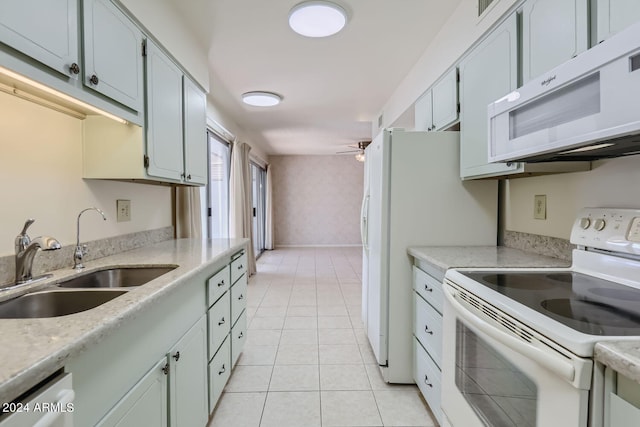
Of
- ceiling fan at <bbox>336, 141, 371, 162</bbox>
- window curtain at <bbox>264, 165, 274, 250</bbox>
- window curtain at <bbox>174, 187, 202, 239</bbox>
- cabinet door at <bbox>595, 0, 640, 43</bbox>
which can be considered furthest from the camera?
window curtain at <bbox>264, 165, 274, 250</bbox>

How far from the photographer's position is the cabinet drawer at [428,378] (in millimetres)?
1627

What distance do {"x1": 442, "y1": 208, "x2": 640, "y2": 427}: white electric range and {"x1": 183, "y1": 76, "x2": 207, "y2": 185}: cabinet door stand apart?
1.82 meters

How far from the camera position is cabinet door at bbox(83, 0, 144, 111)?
1216mm

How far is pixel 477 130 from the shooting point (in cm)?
180

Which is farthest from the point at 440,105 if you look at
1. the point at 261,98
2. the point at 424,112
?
the point at 261,98

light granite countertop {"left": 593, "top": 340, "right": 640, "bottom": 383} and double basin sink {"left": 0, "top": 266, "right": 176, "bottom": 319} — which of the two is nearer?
light granite countertop {"left": 593, "top": 340, "right": 640, "bottom": 383}

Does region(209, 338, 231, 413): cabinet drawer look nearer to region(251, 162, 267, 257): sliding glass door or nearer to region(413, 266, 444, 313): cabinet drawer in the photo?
region(413, 266, 444, 313): cabinet drawer

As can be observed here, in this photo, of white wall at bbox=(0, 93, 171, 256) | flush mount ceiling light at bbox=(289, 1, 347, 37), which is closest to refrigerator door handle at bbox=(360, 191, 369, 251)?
flush mount ceiling light at bbox=(289, 1, 347, 37)

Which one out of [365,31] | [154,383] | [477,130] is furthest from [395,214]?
[154,383]

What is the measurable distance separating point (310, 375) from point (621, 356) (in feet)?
6.25

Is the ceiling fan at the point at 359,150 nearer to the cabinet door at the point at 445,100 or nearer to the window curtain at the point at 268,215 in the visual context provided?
the window curtain at the point at 268,215

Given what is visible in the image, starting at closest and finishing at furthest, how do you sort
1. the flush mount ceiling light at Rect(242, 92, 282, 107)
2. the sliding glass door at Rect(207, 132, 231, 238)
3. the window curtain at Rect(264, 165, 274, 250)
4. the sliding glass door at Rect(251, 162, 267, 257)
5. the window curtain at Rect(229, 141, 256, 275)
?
the flush mount ceiling light at Rect(242, 92, 282, 107) → the sliding glass door at Rect(207, 132, 231, 238) → the window curtain at Rect(229, 141, 256, 275) → the sliding glass door at Rect(251, 162, 267, 257) → the window curtain at Rect(264, 165, 274, 250)

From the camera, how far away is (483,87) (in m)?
1.75

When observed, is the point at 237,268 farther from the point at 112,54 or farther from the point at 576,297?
the point at 576,297
